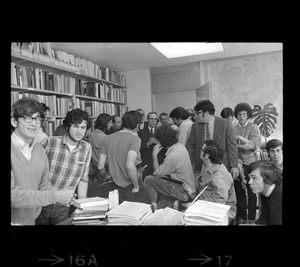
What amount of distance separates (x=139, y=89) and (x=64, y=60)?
1.82ft

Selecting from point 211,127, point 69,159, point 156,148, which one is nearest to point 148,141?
point 156,148

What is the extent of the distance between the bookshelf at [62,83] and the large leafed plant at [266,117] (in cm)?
88

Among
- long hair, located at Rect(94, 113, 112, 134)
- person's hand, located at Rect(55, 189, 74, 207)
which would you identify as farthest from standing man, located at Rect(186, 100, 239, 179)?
person's hand, located at Rect(55, 189, 74, 207)

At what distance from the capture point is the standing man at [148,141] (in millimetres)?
1851

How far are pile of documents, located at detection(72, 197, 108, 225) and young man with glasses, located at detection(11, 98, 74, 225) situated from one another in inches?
7.1

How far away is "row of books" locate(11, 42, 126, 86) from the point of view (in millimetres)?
1787

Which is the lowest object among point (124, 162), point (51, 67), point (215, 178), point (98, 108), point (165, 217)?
point (165, 217)

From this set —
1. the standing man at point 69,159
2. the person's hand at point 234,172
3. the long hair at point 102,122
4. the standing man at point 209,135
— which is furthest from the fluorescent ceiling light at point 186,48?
the person's hand at point 234,172

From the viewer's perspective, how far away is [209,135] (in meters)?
1.84

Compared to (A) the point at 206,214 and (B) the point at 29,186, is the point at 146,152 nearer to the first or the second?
(A) the point at 206,214
